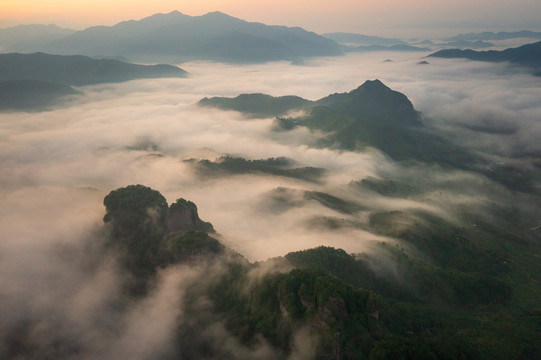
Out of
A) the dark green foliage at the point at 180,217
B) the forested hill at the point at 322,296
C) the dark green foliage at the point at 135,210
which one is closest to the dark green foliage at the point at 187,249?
the forested hill at the point at 322,296

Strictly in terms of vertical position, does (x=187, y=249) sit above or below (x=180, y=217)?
below

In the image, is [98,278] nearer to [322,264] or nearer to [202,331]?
[202,331]

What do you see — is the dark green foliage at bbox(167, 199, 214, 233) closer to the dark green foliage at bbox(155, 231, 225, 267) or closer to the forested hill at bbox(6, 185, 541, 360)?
the forested hill at bbox(6, 185, 541, 360)

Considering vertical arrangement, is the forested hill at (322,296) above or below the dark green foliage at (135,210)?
below

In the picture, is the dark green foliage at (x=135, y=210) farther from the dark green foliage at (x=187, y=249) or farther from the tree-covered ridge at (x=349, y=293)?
the dark green foliage at (x=187, y=249)

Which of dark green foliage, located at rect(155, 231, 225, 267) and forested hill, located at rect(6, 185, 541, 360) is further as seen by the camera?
dark green foliage, located at rect(155, 231, 225, 267)

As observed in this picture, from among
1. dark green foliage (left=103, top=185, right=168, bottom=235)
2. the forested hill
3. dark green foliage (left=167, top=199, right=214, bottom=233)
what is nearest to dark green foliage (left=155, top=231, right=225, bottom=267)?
the forested hill

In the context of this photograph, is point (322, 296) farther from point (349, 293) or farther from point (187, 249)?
point (187, 249)

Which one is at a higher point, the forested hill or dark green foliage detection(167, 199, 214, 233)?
dark green foliage detection(167, 199, 214, 233)

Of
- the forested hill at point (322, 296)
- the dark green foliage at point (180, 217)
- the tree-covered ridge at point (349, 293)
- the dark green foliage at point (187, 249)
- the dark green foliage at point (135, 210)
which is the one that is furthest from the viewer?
the dark green foliage at point (180, 217)

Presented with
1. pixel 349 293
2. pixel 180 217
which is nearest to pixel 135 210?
pixel 180 217
